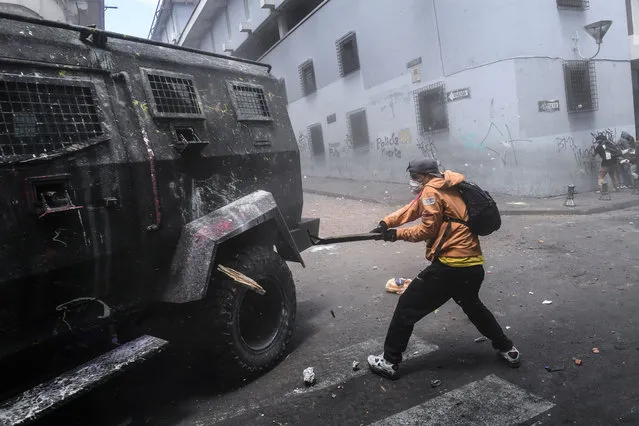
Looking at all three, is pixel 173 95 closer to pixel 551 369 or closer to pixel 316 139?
pixel 551 369

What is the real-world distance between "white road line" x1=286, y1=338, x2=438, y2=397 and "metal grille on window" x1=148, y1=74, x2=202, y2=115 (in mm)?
2236

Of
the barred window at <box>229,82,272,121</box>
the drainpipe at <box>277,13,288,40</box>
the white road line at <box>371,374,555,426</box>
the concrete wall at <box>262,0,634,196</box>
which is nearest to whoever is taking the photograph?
the white road line at <box>371,374,555,426</box>

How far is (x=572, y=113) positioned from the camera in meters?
10.9

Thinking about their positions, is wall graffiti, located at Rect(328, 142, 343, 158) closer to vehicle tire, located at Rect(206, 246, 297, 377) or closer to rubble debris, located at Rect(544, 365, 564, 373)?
vehicle tire, located at Rect(206, 246, 297, 377)

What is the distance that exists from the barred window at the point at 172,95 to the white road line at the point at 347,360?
2.22 m

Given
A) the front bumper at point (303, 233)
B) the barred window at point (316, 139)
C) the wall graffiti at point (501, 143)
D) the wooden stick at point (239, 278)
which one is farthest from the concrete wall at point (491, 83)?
the wooden stick at point (239, 278)

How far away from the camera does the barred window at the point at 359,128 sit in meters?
14.7

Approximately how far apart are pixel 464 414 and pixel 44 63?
129 inches

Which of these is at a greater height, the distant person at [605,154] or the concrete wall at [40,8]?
the concrete wall at [40,8]

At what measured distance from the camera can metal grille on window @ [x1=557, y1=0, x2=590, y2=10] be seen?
10.6m

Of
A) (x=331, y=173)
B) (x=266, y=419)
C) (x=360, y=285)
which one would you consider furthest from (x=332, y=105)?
(x=266, y=419)

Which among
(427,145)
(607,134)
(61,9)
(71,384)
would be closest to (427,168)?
(71,384)

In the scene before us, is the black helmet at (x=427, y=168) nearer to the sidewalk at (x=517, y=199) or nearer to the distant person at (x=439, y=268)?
the distant person at (x=439, y=268)

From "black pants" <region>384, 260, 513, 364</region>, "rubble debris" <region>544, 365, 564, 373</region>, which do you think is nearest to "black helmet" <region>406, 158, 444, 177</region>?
"black pants" <region>384, 260, 513, 364</region>
